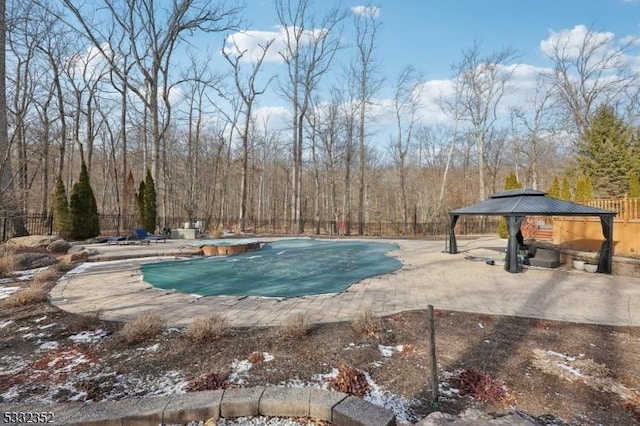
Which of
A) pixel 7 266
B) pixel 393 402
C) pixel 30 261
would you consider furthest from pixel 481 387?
pixel 30 261

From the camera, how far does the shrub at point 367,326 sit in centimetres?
361

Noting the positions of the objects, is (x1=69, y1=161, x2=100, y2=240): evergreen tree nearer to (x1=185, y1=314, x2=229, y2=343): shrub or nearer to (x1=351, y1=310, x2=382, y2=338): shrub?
(x1=185, y1=314, x2=229, y2=343): shrub

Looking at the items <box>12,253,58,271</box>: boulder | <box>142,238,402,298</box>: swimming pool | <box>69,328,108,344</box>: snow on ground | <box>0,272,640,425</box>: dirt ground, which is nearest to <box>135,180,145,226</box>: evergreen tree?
<box>142,238,402,298</box>: swimming pool

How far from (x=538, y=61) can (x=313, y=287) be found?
26822 millimetres

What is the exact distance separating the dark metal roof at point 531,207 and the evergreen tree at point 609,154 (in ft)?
45.3

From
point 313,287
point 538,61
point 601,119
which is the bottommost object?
point 313,287

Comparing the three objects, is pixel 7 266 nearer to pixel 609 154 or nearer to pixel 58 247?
pixel 58 247

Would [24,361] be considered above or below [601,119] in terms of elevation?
below

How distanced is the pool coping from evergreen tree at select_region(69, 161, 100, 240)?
13.9 m

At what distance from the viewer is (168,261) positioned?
934cm

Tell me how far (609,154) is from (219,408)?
2328 cm

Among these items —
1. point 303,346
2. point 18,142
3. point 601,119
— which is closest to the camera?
point 303,346

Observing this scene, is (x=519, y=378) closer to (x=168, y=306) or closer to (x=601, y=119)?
(x=168, y=306)

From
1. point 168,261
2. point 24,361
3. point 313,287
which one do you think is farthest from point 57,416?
point 168,261
